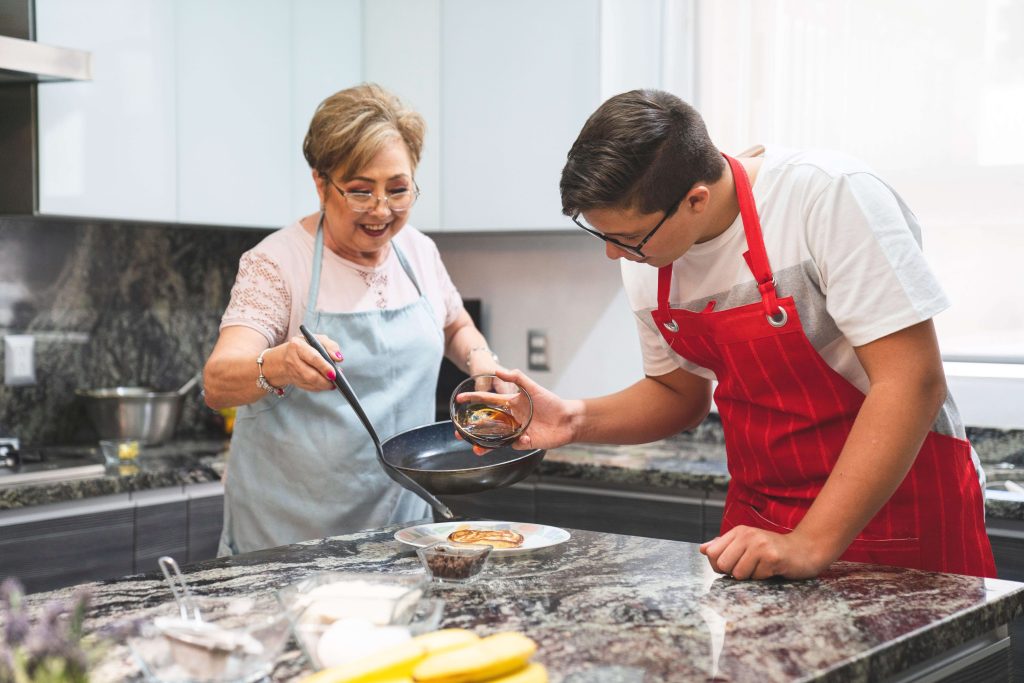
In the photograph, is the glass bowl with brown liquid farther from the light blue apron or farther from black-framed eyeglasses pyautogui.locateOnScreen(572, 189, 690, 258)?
the light blue apron

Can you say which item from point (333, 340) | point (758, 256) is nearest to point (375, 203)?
point (333, 340)

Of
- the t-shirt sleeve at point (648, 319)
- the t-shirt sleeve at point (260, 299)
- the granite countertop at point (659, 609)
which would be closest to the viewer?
the granite countertop at point (659, 609)

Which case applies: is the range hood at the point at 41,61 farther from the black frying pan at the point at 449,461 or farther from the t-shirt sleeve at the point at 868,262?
the t-shirt sleeve at the point at 868,262

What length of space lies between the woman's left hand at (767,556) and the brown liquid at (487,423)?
0.37 m

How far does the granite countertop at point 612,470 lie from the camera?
100 inches

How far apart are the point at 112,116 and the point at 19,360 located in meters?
0.76

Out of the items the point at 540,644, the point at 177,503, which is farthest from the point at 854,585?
the point at 177,503

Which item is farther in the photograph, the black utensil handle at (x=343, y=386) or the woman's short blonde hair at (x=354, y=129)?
the woman's short blonde hair at (x=354, y=129)

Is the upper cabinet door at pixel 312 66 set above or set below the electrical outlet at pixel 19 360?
above

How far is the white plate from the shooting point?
163cm

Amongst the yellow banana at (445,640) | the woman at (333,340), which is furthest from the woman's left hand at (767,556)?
the woman at (333,340)

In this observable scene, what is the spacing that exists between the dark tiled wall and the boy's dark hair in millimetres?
2037

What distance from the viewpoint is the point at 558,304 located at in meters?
3.60

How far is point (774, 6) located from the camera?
10.4ft
